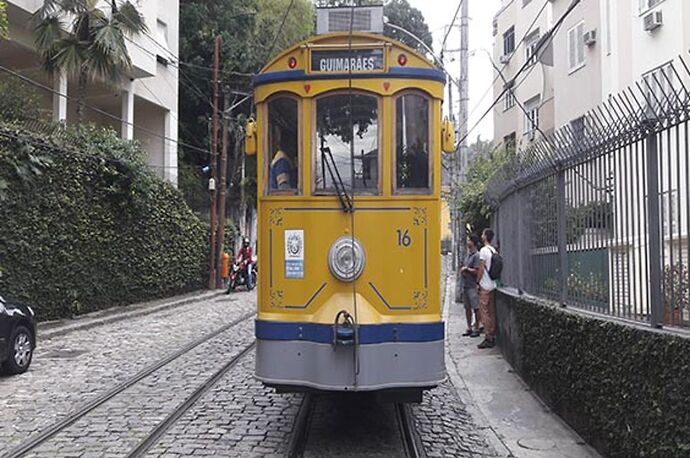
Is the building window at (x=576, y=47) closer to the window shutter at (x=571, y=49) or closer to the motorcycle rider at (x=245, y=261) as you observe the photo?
the window shutter at (x=571, y=49)

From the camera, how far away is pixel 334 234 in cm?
643

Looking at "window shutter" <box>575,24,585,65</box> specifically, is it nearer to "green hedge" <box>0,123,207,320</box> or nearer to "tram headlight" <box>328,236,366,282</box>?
"green hedge" <box>0,123,207,320</box>

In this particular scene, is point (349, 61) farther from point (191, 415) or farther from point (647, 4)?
point (647, 4)

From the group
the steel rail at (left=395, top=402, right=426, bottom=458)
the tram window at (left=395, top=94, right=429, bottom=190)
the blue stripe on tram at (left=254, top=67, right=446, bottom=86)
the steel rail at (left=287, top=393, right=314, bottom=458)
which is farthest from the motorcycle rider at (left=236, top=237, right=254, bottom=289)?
the tram window at (left=395, top=94, right=429, bottom=190)

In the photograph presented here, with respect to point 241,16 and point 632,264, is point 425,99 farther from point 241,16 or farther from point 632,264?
point 241,16

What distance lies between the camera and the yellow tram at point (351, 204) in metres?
6.37

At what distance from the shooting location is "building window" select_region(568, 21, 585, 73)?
20.8 metres

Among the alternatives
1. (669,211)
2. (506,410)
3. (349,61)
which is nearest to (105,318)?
(506,410)

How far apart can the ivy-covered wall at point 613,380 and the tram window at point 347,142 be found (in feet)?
7.66

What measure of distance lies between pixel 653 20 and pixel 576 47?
217 inches

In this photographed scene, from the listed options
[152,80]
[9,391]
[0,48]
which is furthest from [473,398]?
[152,80]

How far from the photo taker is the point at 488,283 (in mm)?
11391

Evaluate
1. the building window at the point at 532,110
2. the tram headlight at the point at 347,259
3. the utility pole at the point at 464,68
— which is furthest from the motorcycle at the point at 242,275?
the tram headlight at the point at 347,259

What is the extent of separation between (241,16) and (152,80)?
7657 mm
